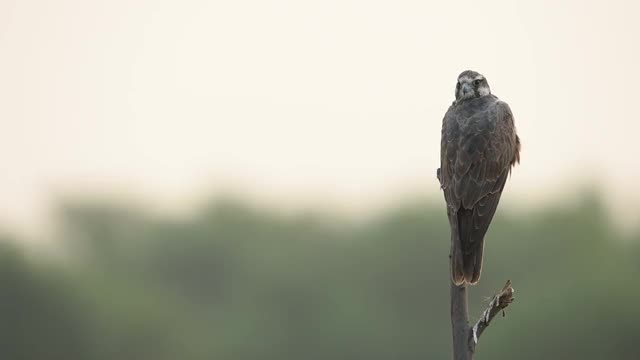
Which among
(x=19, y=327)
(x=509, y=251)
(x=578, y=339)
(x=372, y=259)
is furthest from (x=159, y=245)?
(x=578, y=339)

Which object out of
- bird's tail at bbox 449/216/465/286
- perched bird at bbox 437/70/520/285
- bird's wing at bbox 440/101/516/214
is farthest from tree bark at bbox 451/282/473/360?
bird's wing at bbox 440/101/516/214

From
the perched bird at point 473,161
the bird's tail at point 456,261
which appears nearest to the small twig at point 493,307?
the bird's tail at point 456,261

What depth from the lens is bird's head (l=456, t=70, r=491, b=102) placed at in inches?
894

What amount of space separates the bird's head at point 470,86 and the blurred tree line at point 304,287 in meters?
56.2

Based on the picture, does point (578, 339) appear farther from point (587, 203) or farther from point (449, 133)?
point (449, 133)

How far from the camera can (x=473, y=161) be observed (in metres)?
21.6

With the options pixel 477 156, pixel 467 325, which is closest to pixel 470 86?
pixel 477 156

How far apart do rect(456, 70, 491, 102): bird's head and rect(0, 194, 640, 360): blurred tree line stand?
5622cm

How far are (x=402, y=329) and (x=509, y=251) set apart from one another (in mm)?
16870

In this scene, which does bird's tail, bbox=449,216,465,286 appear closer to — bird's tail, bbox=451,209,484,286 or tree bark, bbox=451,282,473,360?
bird's tail, bbox=451,209,484,286

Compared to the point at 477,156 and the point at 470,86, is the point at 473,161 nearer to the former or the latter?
the point at 477,156

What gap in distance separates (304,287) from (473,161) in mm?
96075

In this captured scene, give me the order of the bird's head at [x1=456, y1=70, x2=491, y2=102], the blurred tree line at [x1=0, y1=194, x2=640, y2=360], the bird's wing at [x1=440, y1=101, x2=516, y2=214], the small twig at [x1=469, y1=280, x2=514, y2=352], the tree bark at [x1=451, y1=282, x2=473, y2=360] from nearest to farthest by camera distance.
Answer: the small twig at [x1=469, y1=280, x2=514, y2=352] < the tree bark at [x1=451, y1=282, x2=473, y2=360] < the bird's wing at [x1=440, y1=101, x2=516, y2=214] < the bird's head at [x1=456, y1=70, x2=491, y2=102] < the blurred tree line at [x1=0, y1=194, x2=640, y2=360]

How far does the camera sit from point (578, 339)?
85.6 metres
